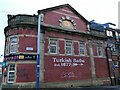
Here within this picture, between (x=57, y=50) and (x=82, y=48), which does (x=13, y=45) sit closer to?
(x=57, y=50)

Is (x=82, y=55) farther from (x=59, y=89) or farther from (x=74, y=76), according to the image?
(x=59, y=89)

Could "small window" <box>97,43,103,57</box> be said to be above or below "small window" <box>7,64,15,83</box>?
above

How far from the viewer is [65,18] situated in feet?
75.6

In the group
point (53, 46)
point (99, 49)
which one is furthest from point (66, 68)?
point (99, 49)

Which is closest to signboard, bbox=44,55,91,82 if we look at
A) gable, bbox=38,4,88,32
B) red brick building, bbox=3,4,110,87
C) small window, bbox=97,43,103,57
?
red brick building, bbox=3,4,110,87

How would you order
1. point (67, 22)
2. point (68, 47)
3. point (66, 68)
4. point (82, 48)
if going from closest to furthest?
point (66, 68) < point (68, 47) < point (67, 22) < point (82, 48)

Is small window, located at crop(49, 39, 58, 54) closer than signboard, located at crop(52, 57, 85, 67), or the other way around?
signboard, located at crop(52, 57, 85, 67)

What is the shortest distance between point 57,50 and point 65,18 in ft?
17.3

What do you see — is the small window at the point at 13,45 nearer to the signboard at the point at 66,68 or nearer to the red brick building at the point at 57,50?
the red brick building at the point at 57,50

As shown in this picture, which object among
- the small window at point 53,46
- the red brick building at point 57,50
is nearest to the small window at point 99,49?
the red brick building at point 57,50

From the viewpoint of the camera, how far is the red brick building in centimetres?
1848

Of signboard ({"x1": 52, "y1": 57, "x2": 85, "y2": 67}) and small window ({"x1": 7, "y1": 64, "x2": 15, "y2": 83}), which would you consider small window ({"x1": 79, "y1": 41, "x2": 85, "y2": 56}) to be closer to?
signboard ({"x1": 52, "y1": 57, "x2": 85, "y2": 67})

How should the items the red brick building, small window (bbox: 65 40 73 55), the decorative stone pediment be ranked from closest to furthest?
the red brick building
small window (bbox: 65 40 73 55)
the decorative stone pediment

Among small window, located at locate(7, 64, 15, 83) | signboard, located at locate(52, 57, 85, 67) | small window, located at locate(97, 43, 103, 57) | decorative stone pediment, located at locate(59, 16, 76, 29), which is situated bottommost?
small window, located at locate(7, 64, 15, 83)
